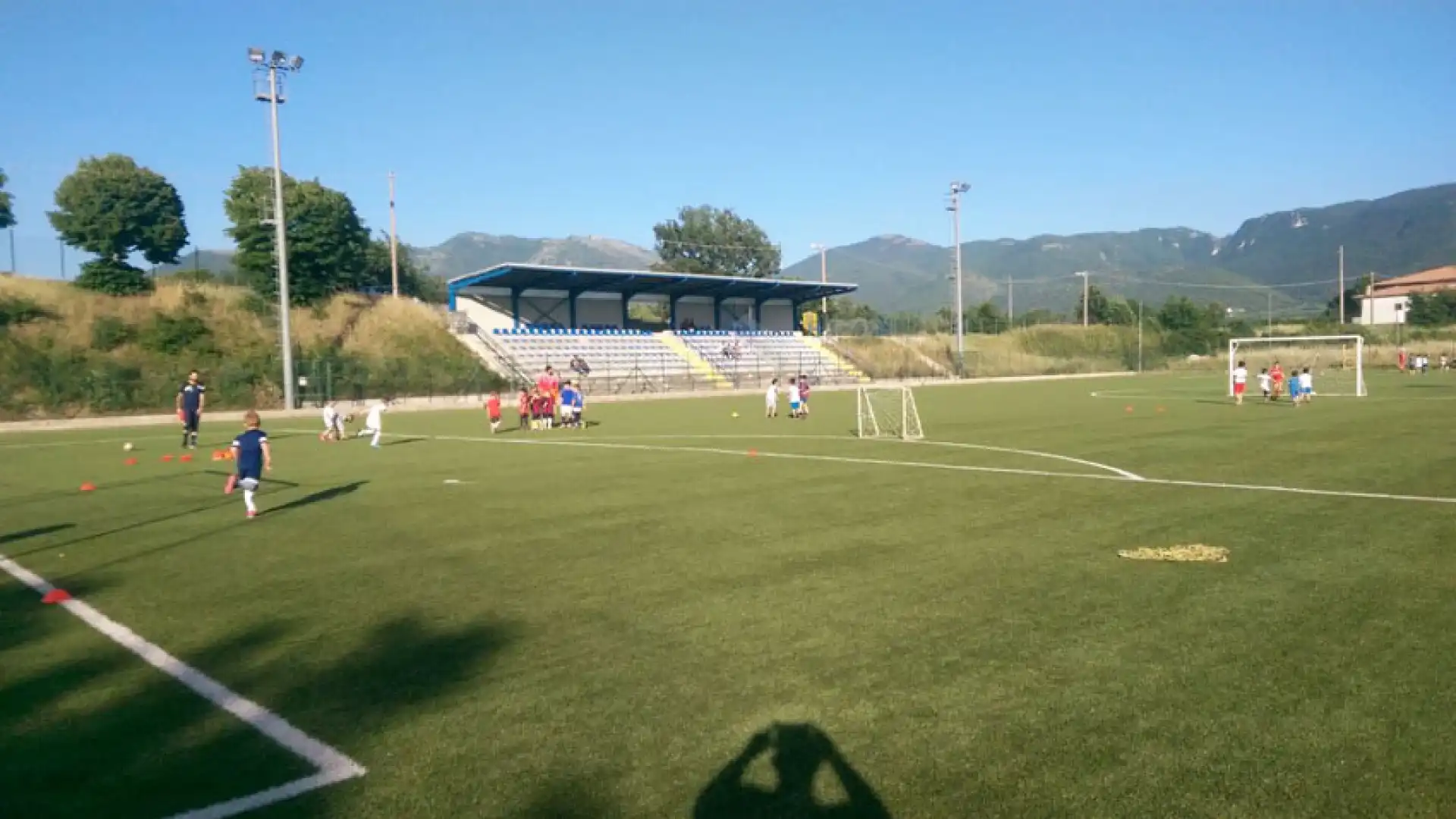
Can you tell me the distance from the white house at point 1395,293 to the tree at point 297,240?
99.4m

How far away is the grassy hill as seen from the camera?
3859 cm

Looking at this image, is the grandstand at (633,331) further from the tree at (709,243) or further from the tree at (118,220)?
the tree at (709,243)

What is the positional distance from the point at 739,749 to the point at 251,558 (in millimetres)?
7021

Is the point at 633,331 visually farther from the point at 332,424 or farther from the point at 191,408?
the point at 191,408

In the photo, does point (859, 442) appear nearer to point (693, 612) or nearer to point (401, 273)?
point (693, 612)

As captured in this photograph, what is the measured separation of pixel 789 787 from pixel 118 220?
58.9 m

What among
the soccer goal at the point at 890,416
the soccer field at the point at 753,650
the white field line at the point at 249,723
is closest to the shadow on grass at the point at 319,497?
the soccer field at the point at 753,650

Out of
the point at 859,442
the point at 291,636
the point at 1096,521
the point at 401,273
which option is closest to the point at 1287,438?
the point at 859,442

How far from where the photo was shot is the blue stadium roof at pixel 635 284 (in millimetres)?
59844

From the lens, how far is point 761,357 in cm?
6669

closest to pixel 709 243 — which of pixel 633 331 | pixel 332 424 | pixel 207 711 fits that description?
pixel 633 331

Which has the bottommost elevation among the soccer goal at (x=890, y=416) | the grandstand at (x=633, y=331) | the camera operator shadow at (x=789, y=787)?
the camera operator shadow at (x=789, y=787)

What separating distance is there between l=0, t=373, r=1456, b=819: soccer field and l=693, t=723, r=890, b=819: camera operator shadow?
0.02m

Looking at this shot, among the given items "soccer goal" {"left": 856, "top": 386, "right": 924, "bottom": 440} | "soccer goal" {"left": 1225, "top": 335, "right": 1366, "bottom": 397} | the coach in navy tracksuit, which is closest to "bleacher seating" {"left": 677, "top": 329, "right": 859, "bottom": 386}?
"soccer goal" {"left": 1225, "top": 335, "right": 1366, "bottom": 397}
